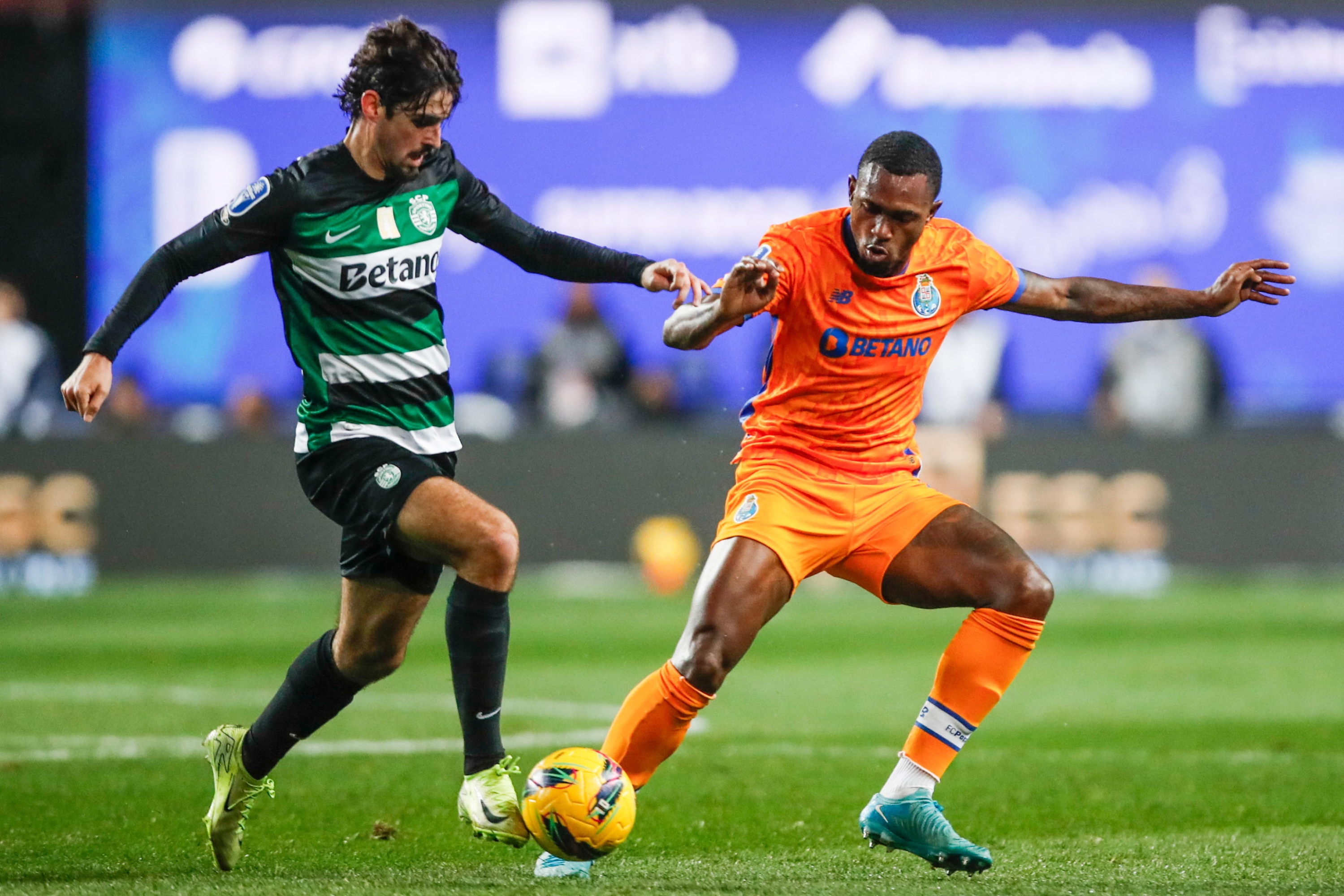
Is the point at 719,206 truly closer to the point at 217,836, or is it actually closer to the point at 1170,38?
the point at 1170,38

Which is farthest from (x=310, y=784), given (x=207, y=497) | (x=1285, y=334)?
(x=1285, y=334)

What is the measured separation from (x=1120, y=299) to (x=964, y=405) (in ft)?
33.5

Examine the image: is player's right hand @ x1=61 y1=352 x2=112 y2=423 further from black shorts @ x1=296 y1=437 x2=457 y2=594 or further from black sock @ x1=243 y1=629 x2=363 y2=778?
black sock @ x1=243 y1=629 x2=363 y2=778

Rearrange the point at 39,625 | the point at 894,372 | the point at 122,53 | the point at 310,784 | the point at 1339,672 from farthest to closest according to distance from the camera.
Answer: the point at 122,53 < the point at 39,625 < the point at 1339,672 < the point at 310,784 < the point at 894,372

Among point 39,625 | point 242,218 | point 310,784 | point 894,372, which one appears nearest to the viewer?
point 242,218

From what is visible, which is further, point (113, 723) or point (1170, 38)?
point (1170, 38)

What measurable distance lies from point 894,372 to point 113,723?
4447 mm

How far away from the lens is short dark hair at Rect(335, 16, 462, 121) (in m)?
5.14

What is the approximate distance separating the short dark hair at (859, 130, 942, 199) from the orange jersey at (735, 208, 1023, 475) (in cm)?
30

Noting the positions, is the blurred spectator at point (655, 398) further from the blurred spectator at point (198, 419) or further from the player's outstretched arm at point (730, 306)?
the player's outstretched arm at point (730, 306)

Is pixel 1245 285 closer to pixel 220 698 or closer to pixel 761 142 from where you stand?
pixel 220 698

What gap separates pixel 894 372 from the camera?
5.57m

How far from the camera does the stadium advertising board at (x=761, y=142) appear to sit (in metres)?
17.6

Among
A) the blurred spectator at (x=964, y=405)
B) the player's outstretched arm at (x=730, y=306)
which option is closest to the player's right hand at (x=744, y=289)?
the player's outstretched arm at (x=730, y=306)
